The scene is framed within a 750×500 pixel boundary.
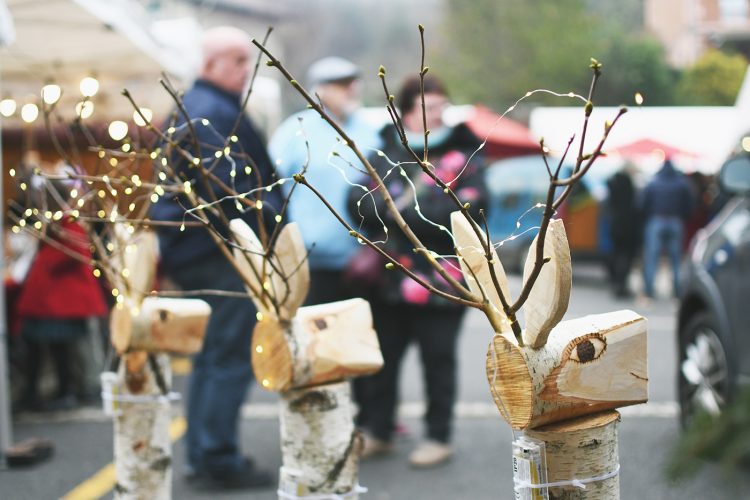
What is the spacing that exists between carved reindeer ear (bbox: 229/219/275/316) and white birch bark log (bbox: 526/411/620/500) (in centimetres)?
90

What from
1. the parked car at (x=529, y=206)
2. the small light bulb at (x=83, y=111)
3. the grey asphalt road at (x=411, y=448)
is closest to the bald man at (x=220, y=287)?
the grey asphalt road at (x=411, y=448)

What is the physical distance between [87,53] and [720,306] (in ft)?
14.8

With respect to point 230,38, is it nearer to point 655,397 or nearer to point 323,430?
point 323,430

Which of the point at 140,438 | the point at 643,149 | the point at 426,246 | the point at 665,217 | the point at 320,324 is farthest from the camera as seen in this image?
the point at 643,149

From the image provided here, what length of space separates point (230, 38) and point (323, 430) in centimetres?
253

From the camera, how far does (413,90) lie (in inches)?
200

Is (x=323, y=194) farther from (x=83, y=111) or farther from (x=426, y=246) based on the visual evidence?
(x=83, y=111)

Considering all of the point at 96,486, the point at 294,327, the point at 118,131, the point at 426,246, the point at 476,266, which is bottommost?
the point at 96,486

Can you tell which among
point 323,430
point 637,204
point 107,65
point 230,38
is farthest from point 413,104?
point 637,204

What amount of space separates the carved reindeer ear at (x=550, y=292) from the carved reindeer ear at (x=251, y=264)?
2.67 feet

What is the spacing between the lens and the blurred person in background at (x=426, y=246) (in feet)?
16.0

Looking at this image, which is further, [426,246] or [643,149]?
[643,149]

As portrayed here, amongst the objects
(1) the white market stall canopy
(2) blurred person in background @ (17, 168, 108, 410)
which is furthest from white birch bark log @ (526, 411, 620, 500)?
(2) blurred person in background @ (17, 168, 108, 410)

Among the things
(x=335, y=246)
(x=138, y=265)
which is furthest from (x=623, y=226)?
(x=138, y=265)
